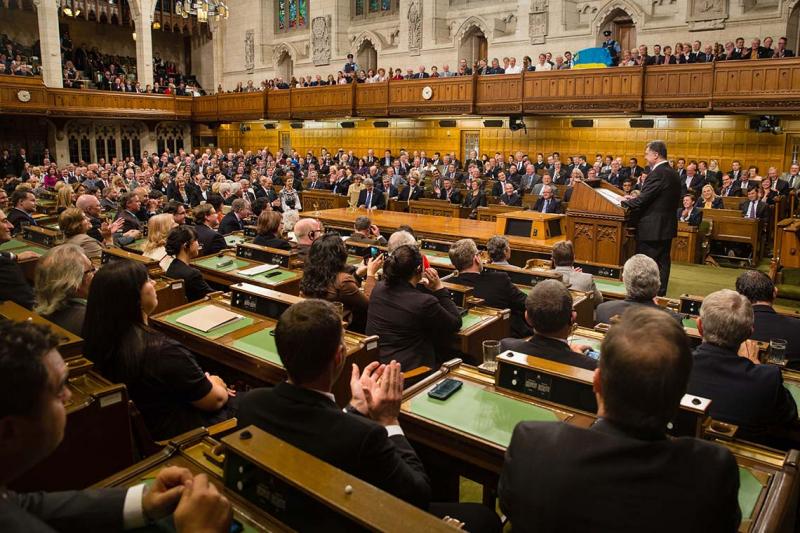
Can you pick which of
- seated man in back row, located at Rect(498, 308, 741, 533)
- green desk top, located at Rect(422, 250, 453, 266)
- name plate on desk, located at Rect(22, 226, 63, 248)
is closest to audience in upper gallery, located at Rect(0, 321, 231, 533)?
seated man in back row, located at Rect(498, 308, 741, 533)

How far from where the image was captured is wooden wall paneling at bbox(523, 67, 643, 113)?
13125 millimetres

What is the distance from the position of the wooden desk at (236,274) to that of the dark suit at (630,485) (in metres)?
3.66

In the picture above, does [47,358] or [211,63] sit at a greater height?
[211,63]

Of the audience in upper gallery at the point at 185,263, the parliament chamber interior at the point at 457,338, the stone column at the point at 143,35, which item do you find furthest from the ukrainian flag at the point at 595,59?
the stone column at the point at 143,35

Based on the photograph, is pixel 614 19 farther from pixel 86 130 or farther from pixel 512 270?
pixel 86 130

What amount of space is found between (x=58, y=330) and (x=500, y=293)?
293 cm

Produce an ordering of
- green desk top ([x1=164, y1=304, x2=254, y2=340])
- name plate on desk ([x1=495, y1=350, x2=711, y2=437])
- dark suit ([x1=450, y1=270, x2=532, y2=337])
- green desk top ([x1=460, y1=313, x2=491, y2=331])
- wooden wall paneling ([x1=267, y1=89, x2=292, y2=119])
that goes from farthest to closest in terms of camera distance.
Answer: wooden wall paneling ([x1=267, y1=89, x2=292, y2=119])
dark suit ([x1=450, y1=270, x2=532, y2=337])
green desk top ([x1=460, y1=313, x2=491, y2=331])
green desk top ([x1=164, y1=304, x2=254, y2=340])
name plate on desk ([x1=495, y1=350, x2=711, y2=437])

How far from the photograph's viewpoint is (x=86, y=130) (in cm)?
2172

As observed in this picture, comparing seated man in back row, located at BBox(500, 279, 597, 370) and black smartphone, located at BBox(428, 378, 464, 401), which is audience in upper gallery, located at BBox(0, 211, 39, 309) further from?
seated man in back row, located at BBox(500, 279, 597, 370)

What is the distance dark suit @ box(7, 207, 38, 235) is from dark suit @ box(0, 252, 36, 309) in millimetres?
4286

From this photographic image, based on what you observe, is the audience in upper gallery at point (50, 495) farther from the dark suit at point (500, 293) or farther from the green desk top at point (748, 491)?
the dark suit at point (500, 293)

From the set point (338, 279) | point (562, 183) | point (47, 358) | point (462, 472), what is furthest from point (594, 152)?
point (47, 358)

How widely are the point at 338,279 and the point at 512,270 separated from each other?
6.05ft

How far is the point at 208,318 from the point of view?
398cm
